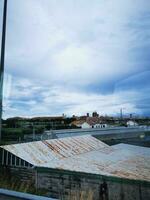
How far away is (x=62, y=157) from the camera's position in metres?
16.1

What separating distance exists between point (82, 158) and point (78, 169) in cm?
302

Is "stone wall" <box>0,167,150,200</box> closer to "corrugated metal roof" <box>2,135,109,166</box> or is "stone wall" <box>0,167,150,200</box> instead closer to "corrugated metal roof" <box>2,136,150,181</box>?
"corrugated metal roof" <box>2,136,150,181</box>

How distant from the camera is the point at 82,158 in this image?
15961mm

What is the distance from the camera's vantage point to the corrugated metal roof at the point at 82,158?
12.8 metres

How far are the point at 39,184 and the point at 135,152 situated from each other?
765 centimetres

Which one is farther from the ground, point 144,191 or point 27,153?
point 27,153

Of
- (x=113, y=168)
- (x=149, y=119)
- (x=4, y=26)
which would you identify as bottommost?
(x=113, y=168)

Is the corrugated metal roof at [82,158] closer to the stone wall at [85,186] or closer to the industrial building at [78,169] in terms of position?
the industrial building at [78,169]

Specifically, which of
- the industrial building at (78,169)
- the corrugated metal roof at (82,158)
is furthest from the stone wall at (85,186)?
the corrugated metal roof at (82,158)

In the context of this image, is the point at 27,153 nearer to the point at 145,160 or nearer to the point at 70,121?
the point at 145,160

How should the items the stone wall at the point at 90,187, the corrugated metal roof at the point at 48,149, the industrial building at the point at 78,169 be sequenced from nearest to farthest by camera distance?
the stone wall at the point at 90,187 → the industrial building at the point at 78,169 → the corrugated metal roof at the point at 48,149

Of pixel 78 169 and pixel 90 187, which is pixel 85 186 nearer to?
pixel 90 187

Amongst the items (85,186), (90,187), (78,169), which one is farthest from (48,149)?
(90,187)

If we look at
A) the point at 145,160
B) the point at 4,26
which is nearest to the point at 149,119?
the point at 145,160
